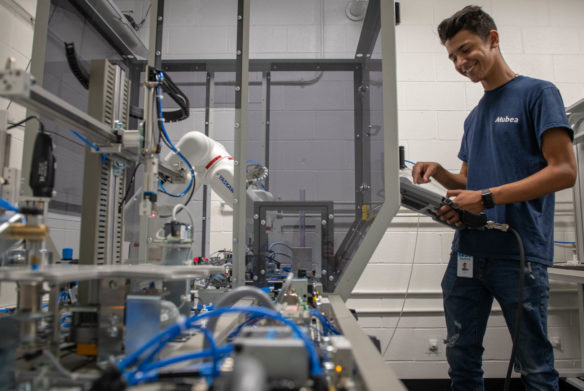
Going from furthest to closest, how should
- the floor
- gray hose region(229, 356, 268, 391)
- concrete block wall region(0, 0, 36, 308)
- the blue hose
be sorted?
the floor < concrete block wall region(0, 0, 36, 308) < the blue hose < gray hose region(229, 356, 268, 391)

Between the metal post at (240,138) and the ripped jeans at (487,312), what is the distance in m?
0.85

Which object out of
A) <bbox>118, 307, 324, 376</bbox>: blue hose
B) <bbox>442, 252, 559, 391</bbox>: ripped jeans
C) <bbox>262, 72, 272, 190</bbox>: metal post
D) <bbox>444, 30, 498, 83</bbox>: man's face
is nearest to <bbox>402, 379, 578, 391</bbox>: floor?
<bbox>442, 252, 559, 391</bbox>: ripped jeans

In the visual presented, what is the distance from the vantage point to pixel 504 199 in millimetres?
1178

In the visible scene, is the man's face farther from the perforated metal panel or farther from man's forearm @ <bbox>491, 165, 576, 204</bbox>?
the perforated metal panel

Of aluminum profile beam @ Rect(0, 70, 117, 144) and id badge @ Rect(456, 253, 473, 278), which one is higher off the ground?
aluminum profile beam @ Rect(0, 70, 117, 144)

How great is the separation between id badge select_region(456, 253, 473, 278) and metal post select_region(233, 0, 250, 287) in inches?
33.0

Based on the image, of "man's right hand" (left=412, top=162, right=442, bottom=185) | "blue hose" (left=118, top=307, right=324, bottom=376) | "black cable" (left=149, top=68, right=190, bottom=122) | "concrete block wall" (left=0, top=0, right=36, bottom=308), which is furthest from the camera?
"concrete block wall" (left=0, top=0, right=36, bottom=308)

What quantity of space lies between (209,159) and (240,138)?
6.5 inches

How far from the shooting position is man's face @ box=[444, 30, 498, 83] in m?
1.31

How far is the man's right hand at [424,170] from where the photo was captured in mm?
1536

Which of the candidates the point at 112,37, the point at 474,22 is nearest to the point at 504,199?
the point at 474,22

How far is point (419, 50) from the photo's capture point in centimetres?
253

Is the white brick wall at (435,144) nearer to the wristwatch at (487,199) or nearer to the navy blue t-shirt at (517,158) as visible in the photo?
the navy blue t-shirt at (517,158)

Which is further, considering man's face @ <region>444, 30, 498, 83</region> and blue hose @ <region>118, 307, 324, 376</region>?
man's face @ <region>444, 30, 498, 83</region>
